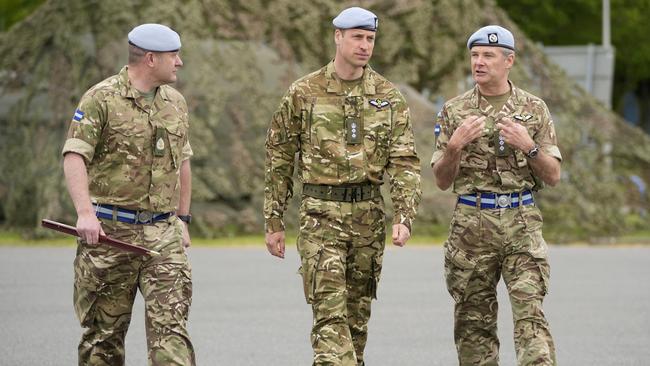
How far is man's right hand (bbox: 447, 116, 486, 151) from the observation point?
750cm

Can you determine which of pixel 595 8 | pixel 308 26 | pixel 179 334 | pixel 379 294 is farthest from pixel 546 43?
pixel 179 334

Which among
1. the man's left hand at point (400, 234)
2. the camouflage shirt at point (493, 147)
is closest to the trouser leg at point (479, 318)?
the camouflage shirt at point (493, 147)

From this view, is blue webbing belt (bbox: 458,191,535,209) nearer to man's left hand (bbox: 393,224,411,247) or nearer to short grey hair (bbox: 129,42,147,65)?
man's left hand (bbox: 393,224,411,247)

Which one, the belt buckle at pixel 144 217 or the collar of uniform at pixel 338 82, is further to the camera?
the collar of uniform at pixel 338 82

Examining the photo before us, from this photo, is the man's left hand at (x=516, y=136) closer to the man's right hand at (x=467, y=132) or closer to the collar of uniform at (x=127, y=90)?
the man's right hand at (x=467, y=132)

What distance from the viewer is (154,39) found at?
23.9 ft

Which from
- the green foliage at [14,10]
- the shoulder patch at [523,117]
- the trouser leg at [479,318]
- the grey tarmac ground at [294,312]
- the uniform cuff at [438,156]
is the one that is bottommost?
the grey tarmac ground at [294,312]

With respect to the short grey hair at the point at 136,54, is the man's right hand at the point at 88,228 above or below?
below

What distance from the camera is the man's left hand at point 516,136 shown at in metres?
7.52

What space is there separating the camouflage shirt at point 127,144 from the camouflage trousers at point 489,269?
1.66 meters

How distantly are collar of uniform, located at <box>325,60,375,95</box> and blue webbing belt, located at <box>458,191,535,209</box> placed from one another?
82 centimetres

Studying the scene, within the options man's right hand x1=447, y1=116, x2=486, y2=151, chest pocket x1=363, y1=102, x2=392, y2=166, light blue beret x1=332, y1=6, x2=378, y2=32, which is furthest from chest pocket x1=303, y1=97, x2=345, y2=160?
man's right hand x1=447, y1=116, x2=486, y2=151

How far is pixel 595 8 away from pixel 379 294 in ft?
107

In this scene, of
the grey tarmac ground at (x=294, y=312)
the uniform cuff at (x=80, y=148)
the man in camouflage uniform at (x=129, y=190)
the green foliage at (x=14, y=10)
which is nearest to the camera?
the uniform cuff at (x=80, y=148)
